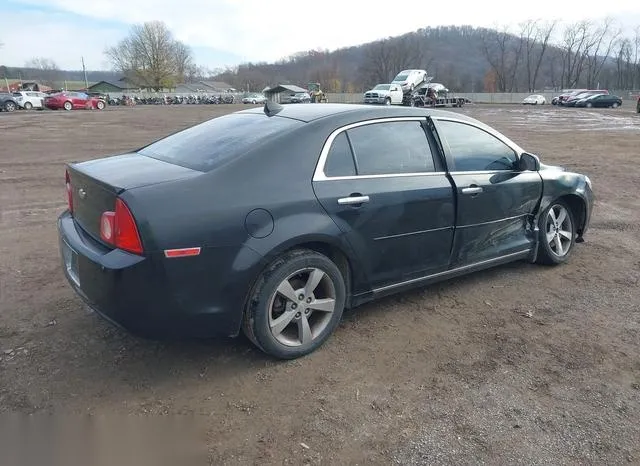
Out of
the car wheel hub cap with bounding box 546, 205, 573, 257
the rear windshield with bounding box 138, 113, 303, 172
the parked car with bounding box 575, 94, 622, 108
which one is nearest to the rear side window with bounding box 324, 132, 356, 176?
the rear windshield with bounding box 138, 113, 303, 172

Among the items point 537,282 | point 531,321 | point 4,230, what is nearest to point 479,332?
point 531,321

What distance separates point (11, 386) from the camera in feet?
10.1

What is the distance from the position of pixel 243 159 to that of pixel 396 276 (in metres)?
1.46

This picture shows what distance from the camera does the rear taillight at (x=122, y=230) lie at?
2.79 metres

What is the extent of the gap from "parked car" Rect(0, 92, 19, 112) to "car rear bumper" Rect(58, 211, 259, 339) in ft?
153

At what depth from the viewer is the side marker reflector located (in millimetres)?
2809

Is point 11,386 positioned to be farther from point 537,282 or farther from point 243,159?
point 537,282

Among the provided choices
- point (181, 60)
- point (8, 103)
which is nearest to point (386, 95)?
point (8, 103)

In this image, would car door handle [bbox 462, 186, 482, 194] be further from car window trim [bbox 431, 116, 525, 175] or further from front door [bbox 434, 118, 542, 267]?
car window trim [bbox 431, 116, 525, 175]

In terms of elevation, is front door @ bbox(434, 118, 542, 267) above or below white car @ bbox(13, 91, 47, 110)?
below

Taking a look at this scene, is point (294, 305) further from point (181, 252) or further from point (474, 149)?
point (474, 149)

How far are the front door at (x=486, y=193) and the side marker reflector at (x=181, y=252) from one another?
7.13ft

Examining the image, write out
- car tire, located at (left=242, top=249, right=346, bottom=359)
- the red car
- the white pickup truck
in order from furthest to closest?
1. the red car
2. the white pickup truck
3. car tire, located at (left=242, top=249, right=346, bottom=359)

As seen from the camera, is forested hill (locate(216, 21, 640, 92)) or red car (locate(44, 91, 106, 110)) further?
forested hill (locate(216, 21, 640, 92))
